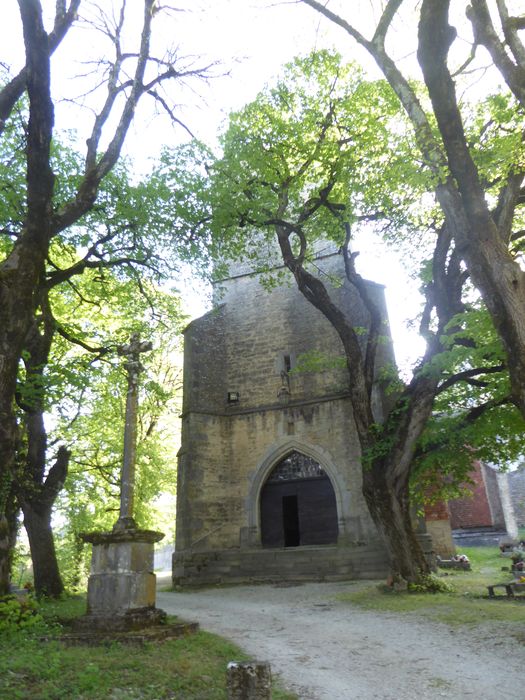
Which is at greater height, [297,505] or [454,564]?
[297,505]

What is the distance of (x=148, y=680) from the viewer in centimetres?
408

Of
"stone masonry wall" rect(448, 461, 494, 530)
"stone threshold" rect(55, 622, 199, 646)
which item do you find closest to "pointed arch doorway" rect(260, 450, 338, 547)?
"stone threshold" rect(55, 622, 199, 646)

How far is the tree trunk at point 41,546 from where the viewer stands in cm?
981

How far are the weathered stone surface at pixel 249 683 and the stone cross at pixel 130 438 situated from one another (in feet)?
12.6

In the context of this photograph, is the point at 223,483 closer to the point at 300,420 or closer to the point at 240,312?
the point at 300,420

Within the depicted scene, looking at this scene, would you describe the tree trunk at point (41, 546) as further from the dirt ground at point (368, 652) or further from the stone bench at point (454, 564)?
the stone bench at point (454, 564)

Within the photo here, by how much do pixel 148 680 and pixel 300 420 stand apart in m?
11.3

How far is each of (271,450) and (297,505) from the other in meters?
1.76

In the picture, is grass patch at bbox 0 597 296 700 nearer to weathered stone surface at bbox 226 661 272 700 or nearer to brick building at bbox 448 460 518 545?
weathered stone surface at bbox 226 661 272 700

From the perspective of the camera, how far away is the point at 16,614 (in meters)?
6.21

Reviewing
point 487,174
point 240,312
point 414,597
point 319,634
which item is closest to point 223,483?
point 240,312

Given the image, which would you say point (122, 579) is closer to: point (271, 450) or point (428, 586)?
point (428, 586)

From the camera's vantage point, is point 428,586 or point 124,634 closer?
point 124,634

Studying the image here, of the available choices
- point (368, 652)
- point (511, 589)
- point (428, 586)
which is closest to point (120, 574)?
point (368, 652)
